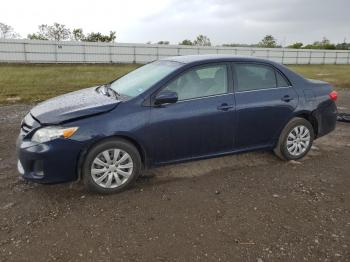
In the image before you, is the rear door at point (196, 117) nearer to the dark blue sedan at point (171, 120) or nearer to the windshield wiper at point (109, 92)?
the dark blue sedan at point (171, 120)

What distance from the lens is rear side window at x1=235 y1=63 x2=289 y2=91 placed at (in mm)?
4570

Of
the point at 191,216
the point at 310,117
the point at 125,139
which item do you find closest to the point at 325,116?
the point at 310,117

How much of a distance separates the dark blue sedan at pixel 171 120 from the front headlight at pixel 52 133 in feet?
0.04

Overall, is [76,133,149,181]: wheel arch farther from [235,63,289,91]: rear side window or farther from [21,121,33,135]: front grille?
[235,63,289,91]: rear side window

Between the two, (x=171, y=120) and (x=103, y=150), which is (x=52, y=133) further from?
(x=171, y=120)

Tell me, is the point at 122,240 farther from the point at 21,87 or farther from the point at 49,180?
the point at 21,87

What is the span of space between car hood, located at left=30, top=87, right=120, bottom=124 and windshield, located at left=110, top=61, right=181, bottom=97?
0.31m

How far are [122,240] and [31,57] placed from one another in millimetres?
29603

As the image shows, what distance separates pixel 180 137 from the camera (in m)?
4.14

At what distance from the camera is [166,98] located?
395 centimetres

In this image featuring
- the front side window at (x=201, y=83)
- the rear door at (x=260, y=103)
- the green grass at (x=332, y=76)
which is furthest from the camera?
the green grass at (x=332, y=76)

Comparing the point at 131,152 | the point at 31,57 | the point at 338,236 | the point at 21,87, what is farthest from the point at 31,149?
the point at 31,57

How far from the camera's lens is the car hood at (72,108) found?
3.72 meters

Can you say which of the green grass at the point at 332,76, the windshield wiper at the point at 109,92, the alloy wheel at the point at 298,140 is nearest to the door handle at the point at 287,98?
the alloy wheel at the point at 298,140
